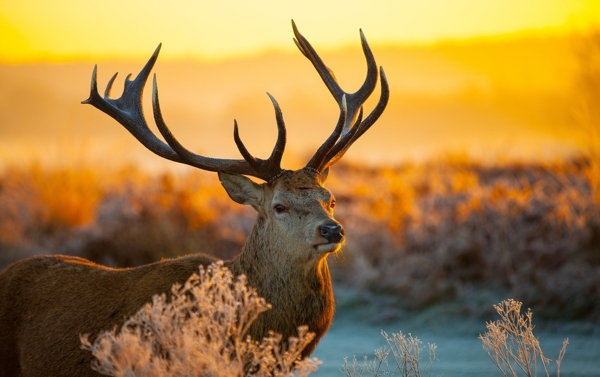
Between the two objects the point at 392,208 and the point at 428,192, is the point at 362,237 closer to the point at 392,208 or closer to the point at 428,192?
the point at 392,208

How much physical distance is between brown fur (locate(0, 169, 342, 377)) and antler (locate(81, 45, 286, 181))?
10 cm

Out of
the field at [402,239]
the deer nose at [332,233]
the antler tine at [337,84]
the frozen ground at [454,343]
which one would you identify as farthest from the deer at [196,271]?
the field at [402,239]

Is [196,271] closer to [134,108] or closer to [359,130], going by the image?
[134,108]

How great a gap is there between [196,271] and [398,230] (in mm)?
6243

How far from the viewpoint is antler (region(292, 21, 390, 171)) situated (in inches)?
241

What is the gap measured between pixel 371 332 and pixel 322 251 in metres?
4.58

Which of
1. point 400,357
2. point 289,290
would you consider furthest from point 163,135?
point 400,357

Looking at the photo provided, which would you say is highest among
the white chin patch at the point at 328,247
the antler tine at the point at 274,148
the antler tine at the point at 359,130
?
the antler tine at the point at 359,130

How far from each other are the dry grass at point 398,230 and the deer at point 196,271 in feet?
15.1

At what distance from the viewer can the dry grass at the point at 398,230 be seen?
10.0 meters

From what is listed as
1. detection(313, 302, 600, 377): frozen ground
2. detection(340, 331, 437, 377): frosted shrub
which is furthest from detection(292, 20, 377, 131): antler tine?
detection(313, 302, 600, 377): frozen ground

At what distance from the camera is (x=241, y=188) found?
20.3 feet

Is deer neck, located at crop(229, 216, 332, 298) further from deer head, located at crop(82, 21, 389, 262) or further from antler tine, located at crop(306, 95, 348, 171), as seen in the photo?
antler tine, located at crop(306, 95, 348, 171)

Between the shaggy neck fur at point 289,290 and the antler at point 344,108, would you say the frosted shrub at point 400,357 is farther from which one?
the antler at point 344,108
